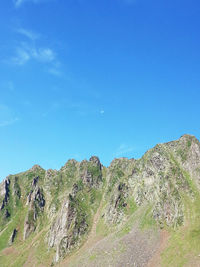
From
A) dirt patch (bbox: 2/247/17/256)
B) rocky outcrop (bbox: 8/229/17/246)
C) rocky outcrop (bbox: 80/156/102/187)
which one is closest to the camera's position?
dirt patch (bbox: 2/247/17/256)

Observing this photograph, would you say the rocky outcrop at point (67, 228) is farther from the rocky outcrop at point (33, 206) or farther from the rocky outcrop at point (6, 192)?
the rocky outcrop at point (6, 192)

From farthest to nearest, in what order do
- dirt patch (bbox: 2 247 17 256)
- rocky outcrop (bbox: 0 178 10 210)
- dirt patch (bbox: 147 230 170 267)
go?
rocky outcrop (bbox: 0 178 10 210)
dirt patch (bbox: 2 247 17 256)
dirt patch (bbox: 147 230 170 267)

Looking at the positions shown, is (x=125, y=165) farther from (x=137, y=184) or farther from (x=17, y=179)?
(x=17, y=179)

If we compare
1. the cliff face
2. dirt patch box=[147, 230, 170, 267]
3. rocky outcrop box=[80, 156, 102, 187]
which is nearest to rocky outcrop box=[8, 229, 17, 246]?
the cliff face

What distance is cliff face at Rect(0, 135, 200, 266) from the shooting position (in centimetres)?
11544

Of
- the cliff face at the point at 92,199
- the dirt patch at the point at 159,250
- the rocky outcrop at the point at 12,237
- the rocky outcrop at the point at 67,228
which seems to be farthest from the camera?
the rocky outcrop at the point at 12,237

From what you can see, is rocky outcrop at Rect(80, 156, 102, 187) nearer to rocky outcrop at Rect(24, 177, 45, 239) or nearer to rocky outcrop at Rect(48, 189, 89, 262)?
rocky outcrop at Rect(48, 189, 89, 262)

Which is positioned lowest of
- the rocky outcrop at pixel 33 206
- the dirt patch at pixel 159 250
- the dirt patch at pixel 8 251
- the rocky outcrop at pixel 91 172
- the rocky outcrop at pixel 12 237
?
the dirt patch at pixel 159 250

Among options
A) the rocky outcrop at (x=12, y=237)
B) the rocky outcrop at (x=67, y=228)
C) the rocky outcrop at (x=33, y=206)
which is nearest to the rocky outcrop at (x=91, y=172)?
the rocky outcrop at (x=67, y=228)

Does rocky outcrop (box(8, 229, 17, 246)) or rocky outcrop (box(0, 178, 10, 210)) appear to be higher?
rocky outcrop (box(0, 178, 10, 210))

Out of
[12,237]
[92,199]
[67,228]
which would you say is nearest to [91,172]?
[92,199]

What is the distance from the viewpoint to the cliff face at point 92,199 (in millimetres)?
115438

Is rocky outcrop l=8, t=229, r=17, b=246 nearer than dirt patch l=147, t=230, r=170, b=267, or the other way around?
dirt patch l=147, t=230, r=170, b=267

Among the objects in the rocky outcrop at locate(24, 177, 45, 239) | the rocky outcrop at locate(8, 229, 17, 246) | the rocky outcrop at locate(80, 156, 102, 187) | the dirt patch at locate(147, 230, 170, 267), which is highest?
the rocky outcrop at locate(80, 156, 102, 187)
